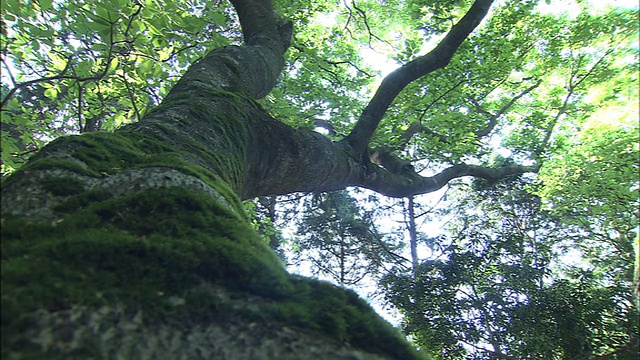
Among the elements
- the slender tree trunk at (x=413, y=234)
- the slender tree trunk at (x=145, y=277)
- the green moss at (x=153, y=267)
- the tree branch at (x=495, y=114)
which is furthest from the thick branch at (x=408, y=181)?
the slender tree trunk at (x=413, y=234)

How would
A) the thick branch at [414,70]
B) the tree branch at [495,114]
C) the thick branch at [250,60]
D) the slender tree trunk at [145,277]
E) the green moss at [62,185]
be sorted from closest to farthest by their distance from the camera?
the slender tree trunk at [145,277], the green moss at [62,185], the thick branch at [250,60], the thick branch at [414,70], the tree branch at [495,114]

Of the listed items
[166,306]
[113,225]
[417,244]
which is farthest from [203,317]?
[417,244]

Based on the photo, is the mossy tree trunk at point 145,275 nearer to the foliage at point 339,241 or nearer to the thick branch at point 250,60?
the thick branch at point 250,60

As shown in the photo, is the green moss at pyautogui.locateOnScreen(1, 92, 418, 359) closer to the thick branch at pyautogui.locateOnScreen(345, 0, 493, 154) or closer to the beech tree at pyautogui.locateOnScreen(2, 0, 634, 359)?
the beech tree at pyautogui.locateOnScreen(2, 0, 634, 359)

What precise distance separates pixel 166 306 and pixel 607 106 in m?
10.6

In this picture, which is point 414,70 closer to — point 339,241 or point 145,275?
point 145,275

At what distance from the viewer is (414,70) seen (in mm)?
4242

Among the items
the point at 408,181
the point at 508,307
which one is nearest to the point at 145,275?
the point at 408,181

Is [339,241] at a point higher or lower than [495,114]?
lower

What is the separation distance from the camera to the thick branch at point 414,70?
3988mm

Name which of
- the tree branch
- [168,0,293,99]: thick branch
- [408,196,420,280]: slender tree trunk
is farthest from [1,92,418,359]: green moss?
[408,196,420,280]: slender tree trunk

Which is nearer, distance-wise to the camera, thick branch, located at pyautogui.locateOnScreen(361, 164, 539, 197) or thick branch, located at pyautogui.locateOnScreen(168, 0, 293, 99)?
thick branch, located at pyautogui.locateOnScreen(168, 0, 293, 99)

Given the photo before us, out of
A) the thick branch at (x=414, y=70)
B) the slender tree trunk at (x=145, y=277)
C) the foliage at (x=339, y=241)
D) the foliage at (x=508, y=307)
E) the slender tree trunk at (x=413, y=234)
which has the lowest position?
the slender tree trunk at (x=145, y=277)

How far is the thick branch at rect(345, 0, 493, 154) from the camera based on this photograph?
399cm
